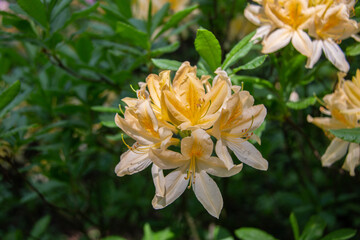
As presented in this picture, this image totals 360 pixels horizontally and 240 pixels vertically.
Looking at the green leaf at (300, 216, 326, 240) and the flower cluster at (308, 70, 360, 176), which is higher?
the flower cluster at (308, 70, 360, 176)

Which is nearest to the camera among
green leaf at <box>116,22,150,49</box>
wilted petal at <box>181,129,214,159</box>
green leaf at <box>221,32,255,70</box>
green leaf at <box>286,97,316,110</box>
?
wilted petal at <box>181,129,214,159</box>

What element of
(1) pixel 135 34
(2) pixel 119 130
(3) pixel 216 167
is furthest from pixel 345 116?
(2) pixel 119 130

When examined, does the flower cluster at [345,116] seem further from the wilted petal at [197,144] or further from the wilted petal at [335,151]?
the wilted petal at [197,144]

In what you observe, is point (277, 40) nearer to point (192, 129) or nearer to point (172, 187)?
point (192, 129)

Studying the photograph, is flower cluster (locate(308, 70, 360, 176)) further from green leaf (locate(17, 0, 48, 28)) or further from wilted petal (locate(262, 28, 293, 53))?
green leaf (locate(17, 0, 48, 28))

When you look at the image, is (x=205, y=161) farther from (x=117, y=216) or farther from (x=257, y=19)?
(x=117, y=216)

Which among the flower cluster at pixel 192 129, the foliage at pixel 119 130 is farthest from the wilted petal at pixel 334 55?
the flower cluster at pixel 192 129

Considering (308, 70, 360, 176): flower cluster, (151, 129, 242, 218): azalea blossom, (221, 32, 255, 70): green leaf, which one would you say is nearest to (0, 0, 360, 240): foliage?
(221, 32, 255, 70): green leaf
